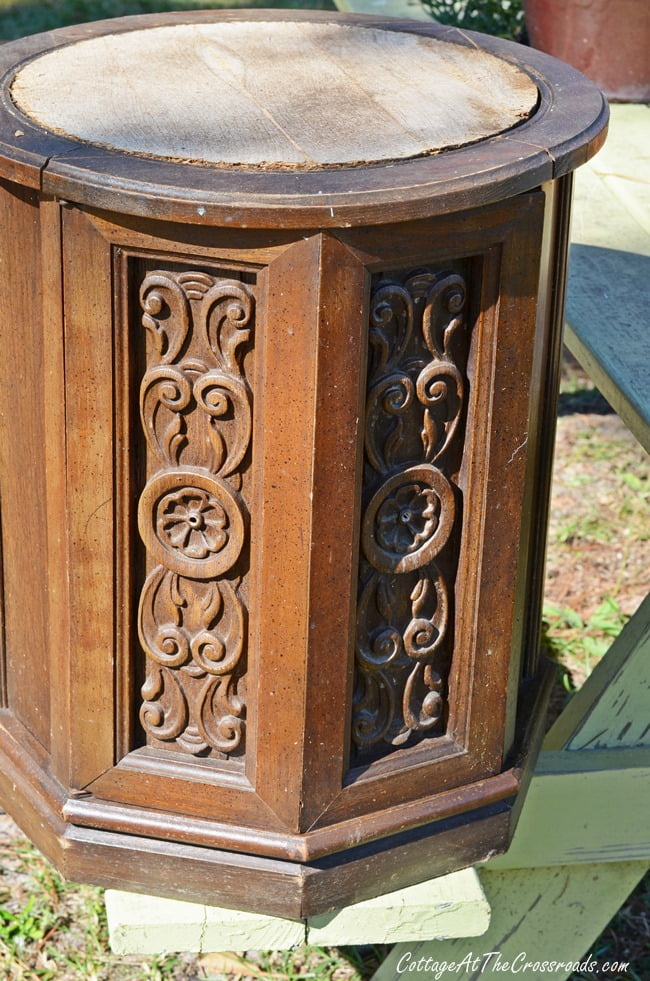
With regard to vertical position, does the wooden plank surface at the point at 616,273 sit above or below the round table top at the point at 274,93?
below

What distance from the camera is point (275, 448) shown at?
1.12m

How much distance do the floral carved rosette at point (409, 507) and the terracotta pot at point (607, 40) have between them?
170cm

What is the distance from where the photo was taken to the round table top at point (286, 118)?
1.04 m

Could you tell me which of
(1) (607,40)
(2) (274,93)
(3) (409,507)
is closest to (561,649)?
(1) (607,40)

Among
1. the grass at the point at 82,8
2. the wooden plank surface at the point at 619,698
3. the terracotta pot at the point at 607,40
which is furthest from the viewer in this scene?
the grass at the point at 82,8

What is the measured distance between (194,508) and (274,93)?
1.49ft

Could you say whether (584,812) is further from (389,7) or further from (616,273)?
(389,7)

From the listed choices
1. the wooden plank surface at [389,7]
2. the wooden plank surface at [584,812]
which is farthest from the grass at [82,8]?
the wooden plank surface at [584,812]

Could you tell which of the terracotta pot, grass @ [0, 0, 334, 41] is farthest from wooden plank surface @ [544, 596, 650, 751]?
grass @ [0, 0, 334, 41]

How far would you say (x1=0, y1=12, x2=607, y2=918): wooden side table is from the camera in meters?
1.08

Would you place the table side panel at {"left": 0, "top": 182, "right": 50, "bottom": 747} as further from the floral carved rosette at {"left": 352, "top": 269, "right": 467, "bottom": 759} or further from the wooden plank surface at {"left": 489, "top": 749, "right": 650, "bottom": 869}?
the wooden plank surface at {"left": 489, "top": 749, "right": 650, "bottom": 869}

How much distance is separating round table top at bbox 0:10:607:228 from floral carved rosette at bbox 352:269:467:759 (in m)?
0.11

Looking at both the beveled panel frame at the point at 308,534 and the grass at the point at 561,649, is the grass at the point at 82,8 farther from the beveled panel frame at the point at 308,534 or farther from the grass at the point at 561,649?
the beveled panel frame at the point at 308,534

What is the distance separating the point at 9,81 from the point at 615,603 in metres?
1.92
